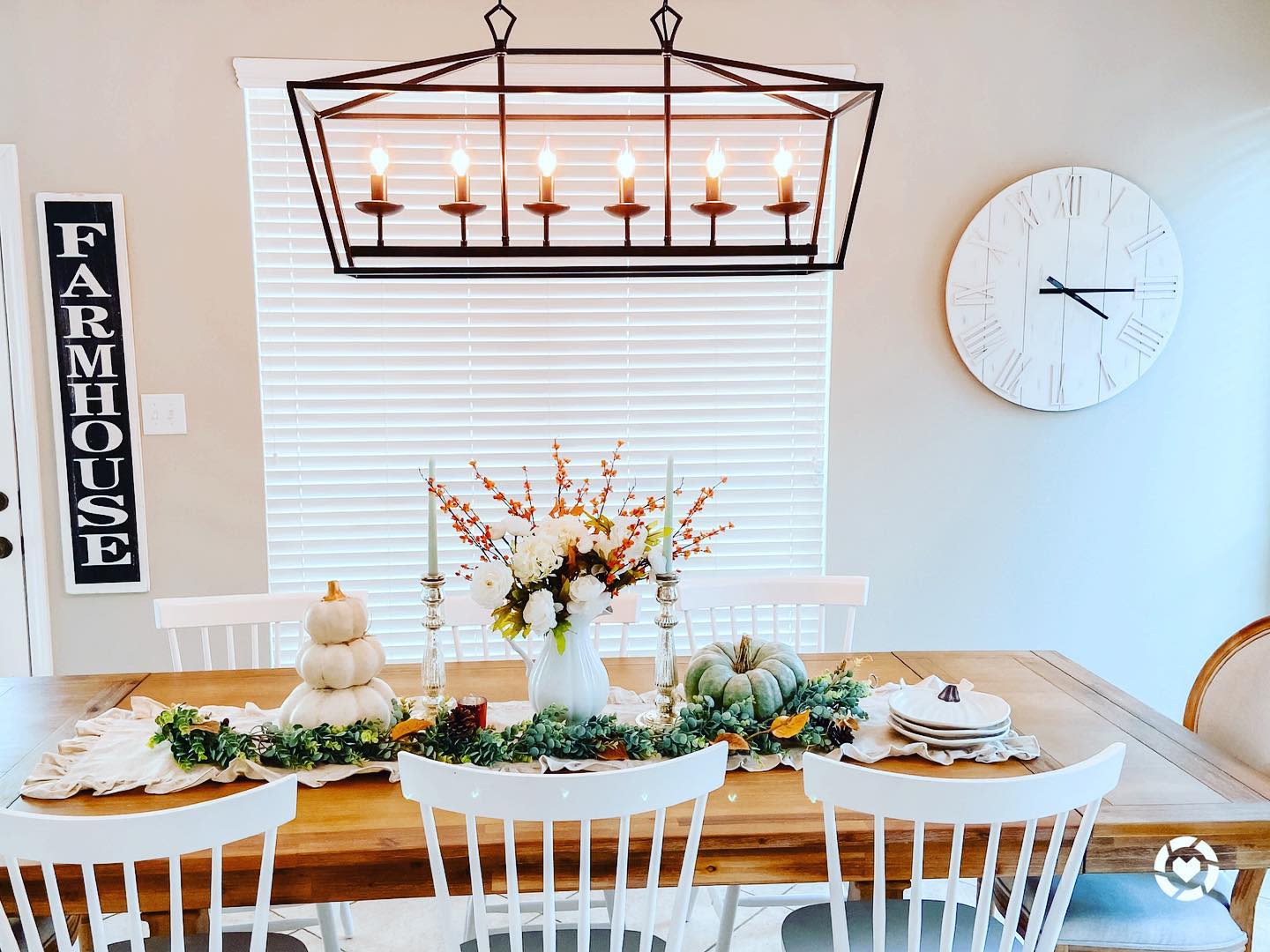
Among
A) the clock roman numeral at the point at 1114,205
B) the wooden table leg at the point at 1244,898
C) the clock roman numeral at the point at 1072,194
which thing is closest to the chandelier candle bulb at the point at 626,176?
the wooden table leg at the point at 1244,898

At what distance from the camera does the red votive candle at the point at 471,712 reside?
1642mm

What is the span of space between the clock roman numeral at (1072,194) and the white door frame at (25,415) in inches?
122

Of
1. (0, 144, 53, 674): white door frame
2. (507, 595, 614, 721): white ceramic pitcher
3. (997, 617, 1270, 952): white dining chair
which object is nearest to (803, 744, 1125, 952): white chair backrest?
(997, 617, 1270, 952): white dining chair

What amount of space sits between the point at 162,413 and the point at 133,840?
6.62 ft

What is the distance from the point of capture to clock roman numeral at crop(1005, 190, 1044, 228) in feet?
9.71

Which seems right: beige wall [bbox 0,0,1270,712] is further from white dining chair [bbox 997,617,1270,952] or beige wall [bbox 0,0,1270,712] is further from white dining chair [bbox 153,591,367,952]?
white dining chair [bbox 997,617,1270,952]

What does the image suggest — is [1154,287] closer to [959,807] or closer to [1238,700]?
[1238,700]

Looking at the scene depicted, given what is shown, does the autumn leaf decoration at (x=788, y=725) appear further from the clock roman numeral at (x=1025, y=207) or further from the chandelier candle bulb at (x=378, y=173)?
the clock roman numeral at (x=1025, y=207)

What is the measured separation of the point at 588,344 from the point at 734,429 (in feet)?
1.79

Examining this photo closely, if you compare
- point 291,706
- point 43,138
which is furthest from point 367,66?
point 291,706

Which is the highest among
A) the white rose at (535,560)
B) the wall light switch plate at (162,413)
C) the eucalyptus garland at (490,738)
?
the wall light switch plate at (162,413)

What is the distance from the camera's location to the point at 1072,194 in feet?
9.77

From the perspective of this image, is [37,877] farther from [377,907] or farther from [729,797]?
[377,907]

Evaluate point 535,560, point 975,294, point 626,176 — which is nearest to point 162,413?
point 535,560
